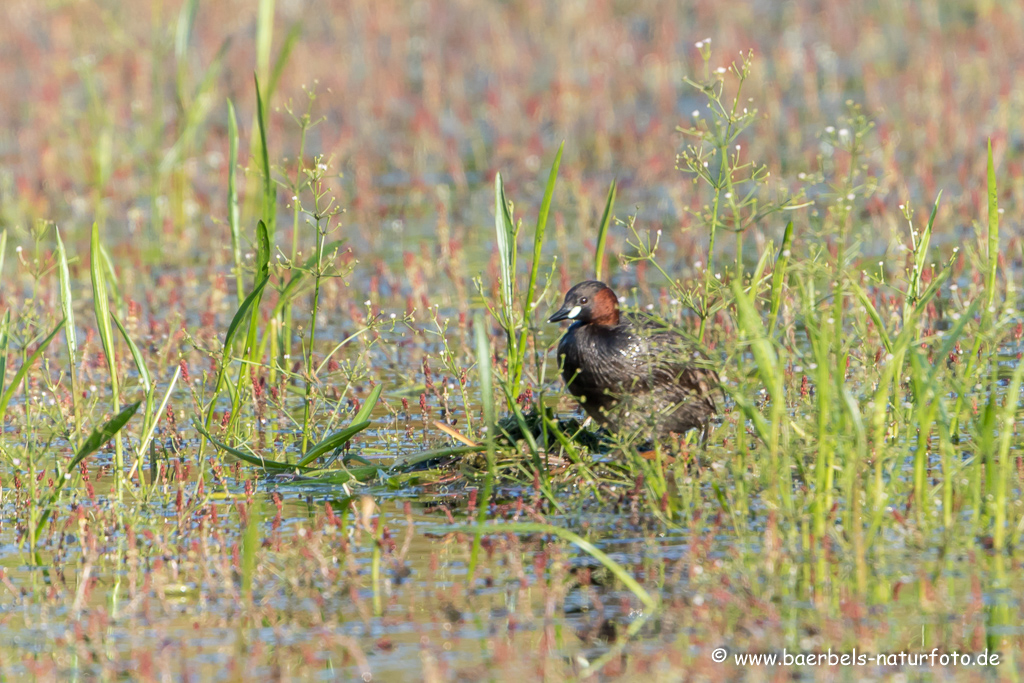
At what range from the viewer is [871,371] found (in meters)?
5.39

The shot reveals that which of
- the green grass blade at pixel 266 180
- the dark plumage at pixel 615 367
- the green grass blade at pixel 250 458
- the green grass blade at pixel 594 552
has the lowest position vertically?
the green grass blade at pixel 594 552

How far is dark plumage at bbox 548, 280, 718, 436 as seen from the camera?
243 inches

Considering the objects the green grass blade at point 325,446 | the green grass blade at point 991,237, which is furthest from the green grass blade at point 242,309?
the green grass blade at point 991,237

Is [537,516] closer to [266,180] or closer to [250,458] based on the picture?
[250,458]

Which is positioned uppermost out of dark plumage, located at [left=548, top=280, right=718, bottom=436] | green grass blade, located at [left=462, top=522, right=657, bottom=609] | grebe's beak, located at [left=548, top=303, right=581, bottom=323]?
grebe's beak, located at [left=548, top=303, right=581, bottom=323]

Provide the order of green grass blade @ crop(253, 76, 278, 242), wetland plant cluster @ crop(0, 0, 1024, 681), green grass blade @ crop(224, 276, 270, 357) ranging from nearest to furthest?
wetland plant cluster @ crop(0, 0, 1024, 681) < green grass blade @ crop(224, 276, 270, 357) < green grass blade @ crop(253, 76, 278, 242)

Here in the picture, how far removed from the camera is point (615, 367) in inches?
246

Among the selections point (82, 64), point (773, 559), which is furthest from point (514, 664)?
point (82, 64)

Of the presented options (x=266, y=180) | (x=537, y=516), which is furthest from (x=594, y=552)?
(x=266, y=180)

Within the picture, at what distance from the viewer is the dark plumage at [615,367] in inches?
243

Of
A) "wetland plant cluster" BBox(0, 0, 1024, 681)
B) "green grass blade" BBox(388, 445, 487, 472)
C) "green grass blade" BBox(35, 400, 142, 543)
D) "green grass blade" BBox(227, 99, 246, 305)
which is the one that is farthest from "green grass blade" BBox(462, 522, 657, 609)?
"green grass blade" BBox(227, 99, 246, 305)

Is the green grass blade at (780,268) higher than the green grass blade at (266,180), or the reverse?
the green grass blade at (266,180)

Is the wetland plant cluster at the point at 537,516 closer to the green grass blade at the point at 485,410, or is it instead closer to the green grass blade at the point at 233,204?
the green grass blade at the point at 485,410

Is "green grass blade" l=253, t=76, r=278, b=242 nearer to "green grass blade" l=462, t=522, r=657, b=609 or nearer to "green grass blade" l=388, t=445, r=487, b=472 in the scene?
"green grass blade" l=388, t=445, r=487, b=472
